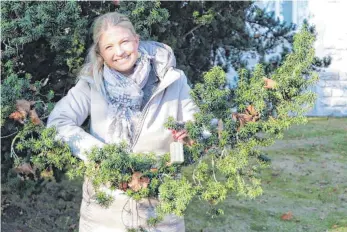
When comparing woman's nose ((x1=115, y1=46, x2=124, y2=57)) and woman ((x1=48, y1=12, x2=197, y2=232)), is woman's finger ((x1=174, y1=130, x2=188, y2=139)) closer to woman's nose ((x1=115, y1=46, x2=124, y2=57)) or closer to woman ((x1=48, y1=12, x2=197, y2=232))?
woman ((x1=48, y1=12, x2=197, y2=232))

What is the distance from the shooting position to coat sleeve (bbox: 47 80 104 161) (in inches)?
101

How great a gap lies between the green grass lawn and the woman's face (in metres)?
3.09

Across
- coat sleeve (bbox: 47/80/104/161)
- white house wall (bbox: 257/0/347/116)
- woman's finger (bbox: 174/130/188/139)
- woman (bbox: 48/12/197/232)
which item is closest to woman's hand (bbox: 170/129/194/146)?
woman's finger (bbox: 174/130/188/139)

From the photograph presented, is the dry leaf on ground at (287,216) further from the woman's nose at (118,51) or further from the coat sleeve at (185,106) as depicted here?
the woman's nose at (118,51)

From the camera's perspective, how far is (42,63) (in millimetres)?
4293

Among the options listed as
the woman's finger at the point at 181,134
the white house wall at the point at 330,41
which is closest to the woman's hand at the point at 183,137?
the woman's finger at the point at 181,134

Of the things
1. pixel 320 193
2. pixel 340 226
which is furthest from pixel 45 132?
A: pixel 320 193

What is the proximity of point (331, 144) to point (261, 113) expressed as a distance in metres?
6.84

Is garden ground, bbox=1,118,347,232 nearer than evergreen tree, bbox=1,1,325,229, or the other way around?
evergreen tree, bbox=1,1,325,229

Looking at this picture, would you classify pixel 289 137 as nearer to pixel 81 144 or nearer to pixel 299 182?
pixel 299 182

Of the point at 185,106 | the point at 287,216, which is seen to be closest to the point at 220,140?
the point at 185,106

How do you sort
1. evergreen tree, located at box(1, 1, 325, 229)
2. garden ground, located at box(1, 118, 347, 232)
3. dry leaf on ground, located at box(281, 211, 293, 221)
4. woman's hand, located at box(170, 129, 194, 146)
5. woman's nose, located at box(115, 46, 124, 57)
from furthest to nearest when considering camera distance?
dry leaf on ground, located at box(281, 211, 293, 221), garden ground, located at box(1, 118, 347, 232), woman's nose, located at box(115, 46, 124, 57), woman's hand, located at box(170, 129, 194, 146), evergreen tree, located at box(1, 1, 325, 229)

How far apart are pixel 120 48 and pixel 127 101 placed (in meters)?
0.25

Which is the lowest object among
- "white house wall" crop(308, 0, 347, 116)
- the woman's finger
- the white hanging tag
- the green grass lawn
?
the green grass lawn
